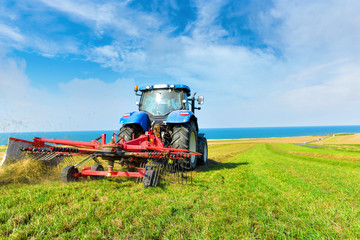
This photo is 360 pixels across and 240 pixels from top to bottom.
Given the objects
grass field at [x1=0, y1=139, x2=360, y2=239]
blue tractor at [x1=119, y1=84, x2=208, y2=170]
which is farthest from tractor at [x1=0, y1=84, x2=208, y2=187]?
grass field at [x1=0, y1=139, x2=360, y2=239]

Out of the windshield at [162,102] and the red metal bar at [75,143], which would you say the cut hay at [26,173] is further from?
the windshield at [162,102]

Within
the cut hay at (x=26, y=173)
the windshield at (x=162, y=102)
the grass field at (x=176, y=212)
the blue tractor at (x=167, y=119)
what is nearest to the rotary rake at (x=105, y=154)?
the cut hay at (x=26, y=173)

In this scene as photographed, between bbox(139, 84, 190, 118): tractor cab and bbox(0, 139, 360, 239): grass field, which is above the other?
bbox(139, 84, 190, 118): tractor cab

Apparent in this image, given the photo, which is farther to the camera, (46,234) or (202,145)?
(202,145)

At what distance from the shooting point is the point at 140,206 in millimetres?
2812

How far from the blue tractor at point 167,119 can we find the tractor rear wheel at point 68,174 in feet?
4.95

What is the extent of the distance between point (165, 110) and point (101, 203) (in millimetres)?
4435

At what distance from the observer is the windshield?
706 cm

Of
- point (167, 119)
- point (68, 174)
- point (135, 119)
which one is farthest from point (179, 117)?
point (68, 174)

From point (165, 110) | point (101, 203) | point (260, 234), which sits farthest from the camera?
point (165, 110)

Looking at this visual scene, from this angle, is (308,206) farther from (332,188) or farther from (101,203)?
(101,203)

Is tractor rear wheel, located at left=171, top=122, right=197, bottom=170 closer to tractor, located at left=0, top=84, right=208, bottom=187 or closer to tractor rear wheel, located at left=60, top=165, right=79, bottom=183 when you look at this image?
tractor, located at left=0, top=84, right=208, bottom=187

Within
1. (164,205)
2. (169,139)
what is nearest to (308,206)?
(164,205)

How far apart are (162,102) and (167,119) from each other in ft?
4.97
